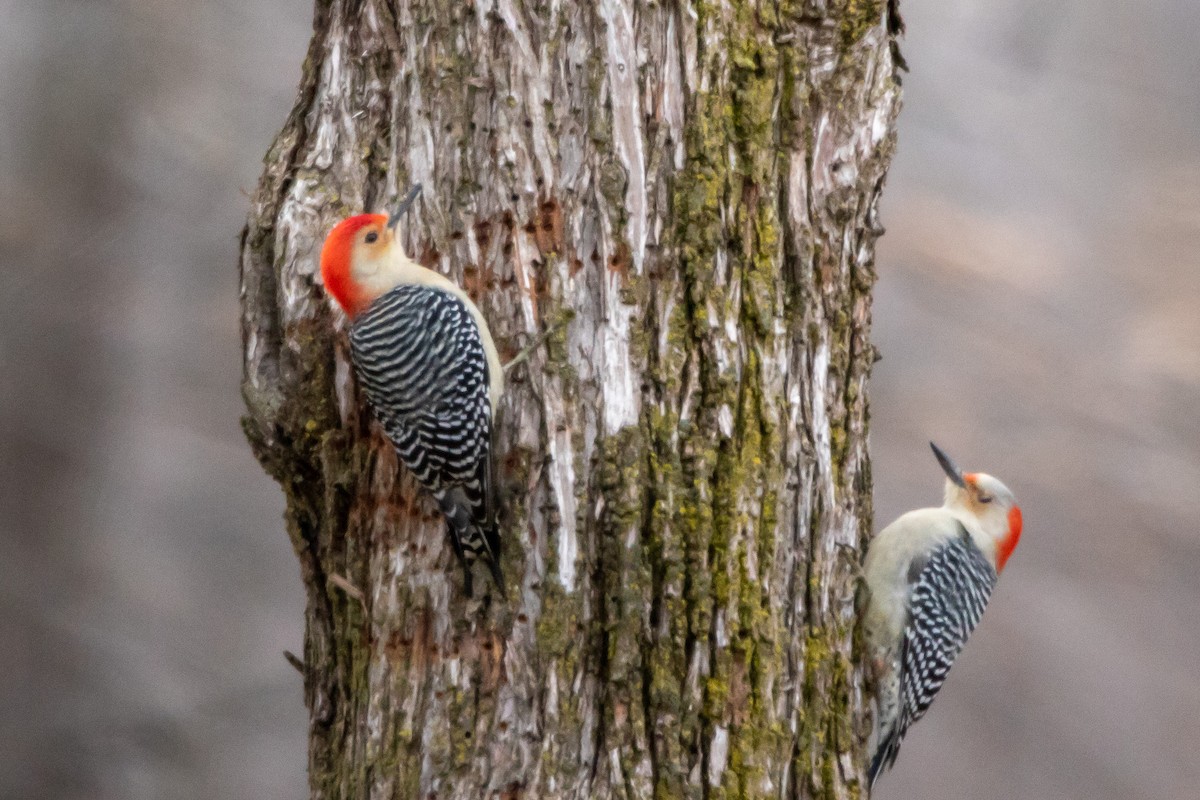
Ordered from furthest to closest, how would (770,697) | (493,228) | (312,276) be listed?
(312,276) → (493,228) → (770,697)

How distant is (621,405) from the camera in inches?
106

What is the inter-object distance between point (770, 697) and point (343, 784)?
3.77ft

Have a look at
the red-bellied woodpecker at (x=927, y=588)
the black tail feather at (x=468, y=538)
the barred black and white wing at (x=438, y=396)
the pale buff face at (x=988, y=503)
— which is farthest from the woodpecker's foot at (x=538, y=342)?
the pale buff face at (x=988, y=503)

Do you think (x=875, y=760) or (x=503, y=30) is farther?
(x=875, y=760)

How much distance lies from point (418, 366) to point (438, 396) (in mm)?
132

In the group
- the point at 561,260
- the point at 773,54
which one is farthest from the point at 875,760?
the point at 773,54

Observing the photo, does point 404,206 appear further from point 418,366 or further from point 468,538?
point 468,538

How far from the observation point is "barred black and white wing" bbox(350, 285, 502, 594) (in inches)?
108

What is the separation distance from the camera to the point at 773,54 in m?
2.82

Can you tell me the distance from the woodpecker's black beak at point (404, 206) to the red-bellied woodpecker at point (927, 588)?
160 cm

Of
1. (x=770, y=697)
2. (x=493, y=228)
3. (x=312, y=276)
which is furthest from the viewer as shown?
(x=312, y=276)

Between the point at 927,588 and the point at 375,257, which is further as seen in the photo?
the point at 927,588

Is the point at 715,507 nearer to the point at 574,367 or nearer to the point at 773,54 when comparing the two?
the point at 574,367

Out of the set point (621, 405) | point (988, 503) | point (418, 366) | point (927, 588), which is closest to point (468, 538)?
point (621, 405)
